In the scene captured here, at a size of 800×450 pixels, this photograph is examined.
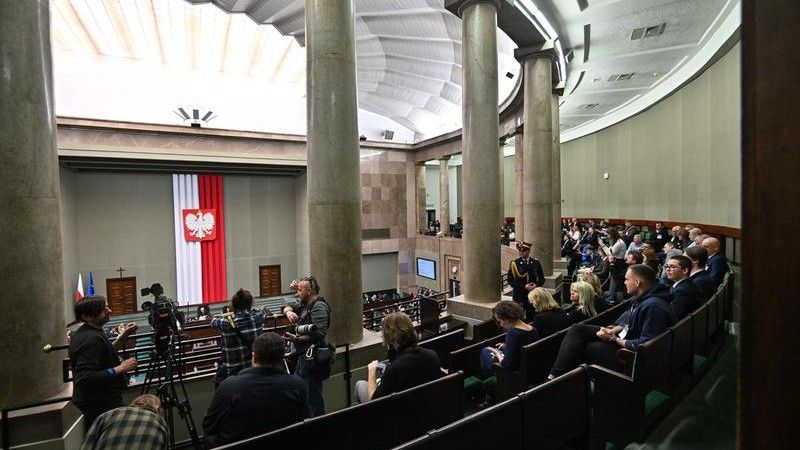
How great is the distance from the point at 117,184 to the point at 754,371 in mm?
21413

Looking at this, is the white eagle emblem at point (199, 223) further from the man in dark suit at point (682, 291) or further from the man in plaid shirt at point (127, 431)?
the man in dark suit at point (682, 291)

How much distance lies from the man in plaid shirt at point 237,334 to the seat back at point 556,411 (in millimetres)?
2574

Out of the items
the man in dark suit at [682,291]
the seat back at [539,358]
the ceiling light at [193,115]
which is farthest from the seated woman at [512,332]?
the ceiling light at [193,115]

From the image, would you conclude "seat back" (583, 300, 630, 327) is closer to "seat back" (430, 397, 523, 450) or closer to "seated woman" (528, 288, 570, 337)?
"seated woman" (528, 288, 570, 337)

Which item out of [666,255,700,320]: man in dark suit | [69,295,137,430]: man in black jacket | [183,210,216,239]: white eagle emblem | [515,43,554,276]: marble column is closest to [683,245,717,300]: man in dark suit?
[666,255,700,320]: man in dark suit

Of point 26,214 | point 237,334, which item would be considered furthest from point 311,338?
point 26,214

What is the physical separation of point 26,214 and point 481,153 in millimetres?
6196

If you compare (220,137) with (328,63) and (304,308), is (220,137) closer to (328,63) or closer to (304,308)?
(328,63)

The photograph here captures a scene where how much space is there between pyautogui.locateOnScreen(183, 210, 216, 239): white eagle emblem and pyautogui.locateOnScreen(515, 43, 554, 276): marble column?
1495 cm

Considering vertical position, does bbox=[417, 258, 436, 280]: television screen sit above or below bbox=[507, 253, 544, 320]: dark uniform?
below

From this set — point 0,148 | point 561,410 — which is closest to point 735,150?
point 561,410

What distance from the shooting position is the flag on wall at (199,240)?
18.7 metres

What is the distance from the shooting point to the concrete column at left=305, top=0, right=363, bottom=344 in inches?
207

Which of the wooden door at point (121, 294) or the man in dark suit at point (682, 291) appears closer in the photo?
the man in dark suit at point (682, 291)
